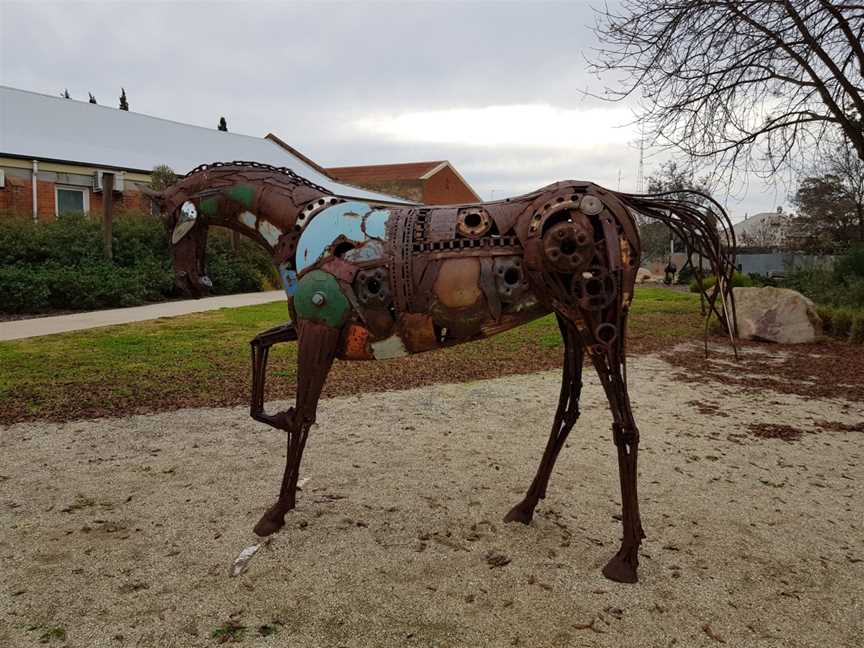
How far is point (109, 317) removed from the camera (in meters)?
12.7

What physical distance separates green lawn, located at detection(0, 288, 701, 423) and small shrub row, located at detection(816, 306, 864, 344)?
7.62 feet

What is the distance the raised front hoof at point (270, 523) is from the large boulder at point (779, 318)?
1013cm

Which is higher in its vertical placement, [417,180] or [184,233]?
[417,180]

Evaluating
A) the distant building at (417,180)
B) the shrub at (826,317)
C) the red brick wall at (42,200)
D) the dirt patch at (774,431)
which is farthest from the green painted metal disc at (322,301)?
the distant building at (417,180)

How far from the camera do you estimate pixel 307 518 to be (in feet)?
12.3

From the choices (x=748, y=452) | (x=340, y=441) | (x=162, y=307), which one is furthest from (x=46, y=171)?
(x=748, y=452)

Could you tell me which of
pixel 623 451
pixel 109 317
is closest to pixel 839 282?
pixel 623 451

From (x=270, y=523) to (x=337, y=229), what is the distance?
69.3 inches

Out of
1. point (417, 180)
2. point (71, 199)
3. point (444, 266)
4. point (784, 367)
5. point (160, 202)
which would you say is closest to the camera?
point (444, 266)

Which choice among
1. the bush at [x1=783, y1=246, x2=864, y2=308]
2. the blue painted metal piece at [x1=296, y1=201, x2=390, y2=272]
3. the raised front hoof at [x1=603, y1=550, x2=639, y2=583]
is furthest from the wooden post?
the bush at [x1=783, y1=246, x2=864, y2=308]

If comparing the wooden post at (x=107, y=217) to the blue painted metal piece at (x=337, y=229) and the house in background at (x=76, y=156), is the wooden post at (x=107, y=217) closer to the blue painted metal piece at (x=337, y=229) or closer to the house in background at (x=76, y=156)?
the house in background at (x=76, y=156)

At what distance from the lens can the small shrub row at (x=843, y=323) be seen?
1080cm

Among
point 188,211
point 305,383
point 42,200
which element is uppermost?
point 42,200

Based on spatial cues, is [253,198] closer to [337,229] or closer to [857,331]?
[337,229]
